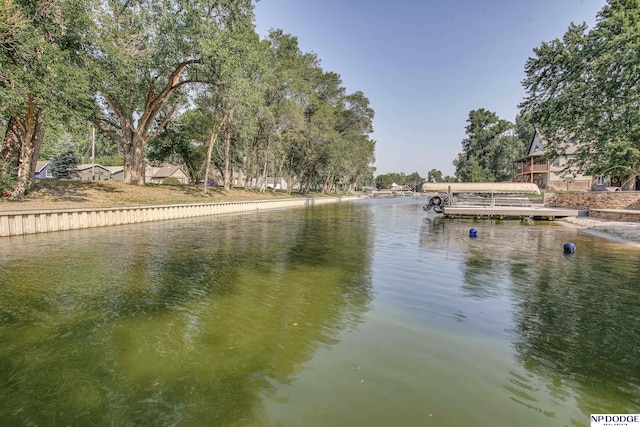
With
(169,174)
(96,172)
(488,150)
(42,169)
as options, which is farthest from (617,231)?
(169,174)

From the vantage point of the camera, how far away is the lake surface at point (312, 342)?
A: 387 cm

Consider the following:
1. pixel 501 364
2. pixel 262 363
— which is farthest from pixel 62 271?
pixel 501 364

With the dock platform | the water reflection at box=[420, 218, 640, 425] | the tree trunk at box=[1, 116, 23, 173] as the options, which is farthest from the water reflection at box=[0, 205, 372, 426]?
the dock platform

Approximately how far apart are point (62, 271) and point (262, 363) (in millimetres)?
8121

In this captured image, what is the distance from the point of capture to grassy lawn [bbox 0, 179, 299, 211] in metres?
20.0

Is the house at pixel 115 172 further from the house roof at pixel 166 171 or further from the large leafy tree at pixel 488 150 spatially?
the large leafy tree at pixel 488 150

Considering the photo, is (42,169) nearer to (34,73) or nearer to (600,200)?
(34,73)

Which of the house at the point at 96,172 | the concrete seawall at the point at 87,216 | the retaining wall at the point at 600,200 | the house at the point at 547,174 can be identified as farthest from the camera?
the house at the point at 96,172

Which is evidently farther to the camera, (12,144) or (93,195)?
(93,195)

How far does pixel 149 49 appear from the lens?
23.2 meters

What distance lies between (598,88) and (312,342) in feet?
107

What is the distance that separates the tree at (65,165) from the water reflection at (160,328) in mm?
53628

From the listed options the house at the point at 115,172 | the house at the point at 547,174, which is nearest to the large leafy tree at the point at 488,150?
the house at the point at 547,174

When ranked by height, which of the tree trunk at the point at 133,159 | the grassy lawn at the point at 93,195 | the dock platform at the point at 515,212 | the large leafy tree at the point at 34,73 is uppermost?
the large leafy tree at the point at 34,73
